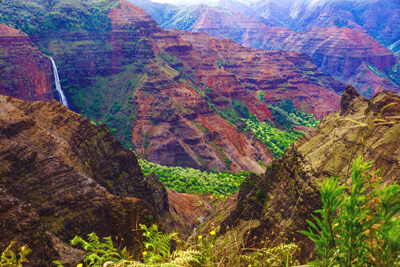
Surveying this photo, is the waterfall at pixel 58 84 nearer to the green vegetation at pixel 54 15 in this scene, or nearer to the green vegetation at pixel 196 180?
the green vegetation at pixel 54 15

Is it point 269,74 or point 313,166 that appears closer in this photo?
point 313,166

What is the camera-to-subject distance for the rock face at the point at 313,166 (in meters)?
13.9

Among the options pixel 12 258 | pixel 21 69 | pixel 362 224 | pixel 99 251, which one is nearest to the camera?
pixel 362 224

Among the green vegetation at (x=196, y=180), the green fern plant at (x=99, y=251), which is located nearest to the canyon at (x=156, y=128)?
the green fern plant at (x=99, y=251)

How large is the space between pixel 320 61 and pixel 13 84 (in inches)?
7183

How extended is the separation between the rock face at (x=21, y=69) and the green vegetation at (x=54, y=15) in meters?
11.4

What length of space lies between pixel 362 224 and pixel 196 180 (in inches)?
2094

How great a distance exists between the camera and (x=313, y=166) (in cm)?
1669

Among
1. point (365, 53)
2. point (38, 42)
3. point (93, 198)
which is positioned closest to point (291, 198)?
point (93, 198)

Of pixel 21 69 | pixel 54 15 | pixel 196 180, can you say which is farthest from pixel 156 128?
pixel 54 15

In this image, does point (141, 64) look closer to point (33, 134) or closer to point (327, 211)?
point (33, 134)

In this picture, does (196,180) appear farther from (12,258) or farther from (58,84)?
(12,258)

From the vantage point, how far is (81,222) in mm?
16156

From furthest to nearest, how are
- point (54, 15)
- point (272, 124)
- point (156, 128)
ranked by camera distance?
1. point (272, 124)
2. point (54, 15)
3. point (156, 128)
